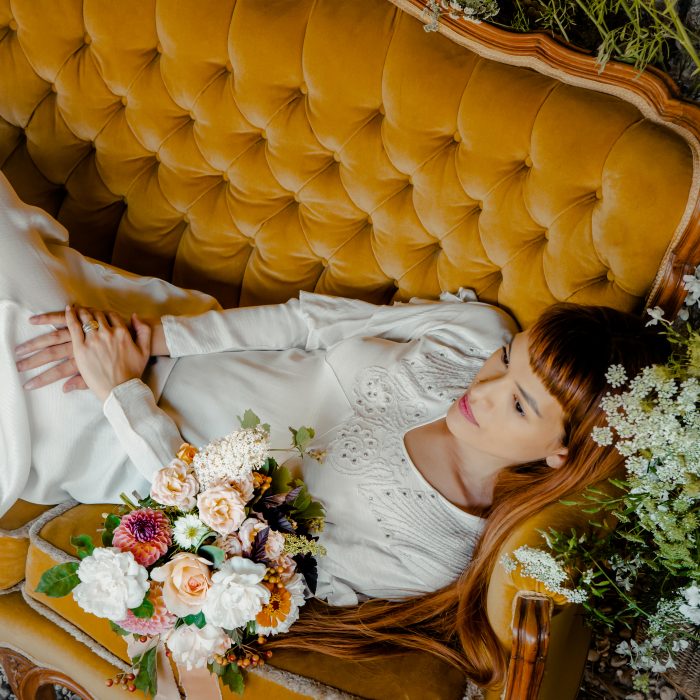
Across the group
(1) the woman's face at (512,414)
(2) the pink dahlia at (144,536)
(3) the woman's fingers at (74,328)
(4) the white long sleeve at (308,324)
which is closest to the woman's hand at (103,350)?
(3) the woman's fingers at (74,328)

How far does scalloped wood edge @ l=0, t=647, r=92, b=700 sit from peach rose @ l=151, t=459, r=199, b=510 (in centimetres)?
86

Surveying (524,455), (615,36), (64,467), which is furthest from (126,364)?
(615,36)

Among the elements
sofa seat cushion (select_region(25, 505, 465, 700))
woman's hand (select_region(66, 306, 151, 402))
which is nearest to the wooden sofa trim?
sofa seat cushion (select_region(25, 505, 465, 700))

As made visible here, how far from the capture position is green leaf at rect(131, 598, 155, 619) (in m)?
1.17

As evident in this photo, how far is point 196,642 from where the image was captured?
1206 mm

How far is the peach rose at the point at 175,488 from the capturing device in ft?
3.80

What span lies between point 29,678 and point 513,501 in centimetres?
134

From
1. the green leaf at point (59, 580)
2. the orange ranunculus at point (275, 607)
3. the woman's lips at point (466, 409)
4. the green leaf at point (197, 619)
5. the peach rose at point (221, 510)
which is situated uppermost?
the woman's lips at point (466, 409)

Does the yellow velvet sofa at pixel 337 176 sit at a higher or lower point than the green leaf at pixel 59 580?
higher

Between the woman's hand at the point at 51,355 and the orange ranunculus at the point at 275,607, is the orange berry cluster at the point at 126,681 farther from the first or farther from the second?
the woman's hand at the point at 51,355

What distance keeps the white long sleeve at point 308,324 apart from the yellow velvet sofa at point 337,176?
166mm

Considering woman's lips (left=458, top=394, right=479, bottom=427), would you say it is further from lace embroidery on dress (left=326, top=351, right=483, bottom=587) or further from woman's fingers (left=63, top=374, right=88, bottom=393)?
woman's fingers (left=63, top=374, right=88, bottom=393)

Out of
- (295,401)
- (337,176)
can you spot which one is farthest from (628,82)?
(295,401)

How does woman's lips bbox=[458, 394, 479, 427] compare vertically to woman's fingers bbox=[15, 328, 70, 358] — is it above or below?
above
